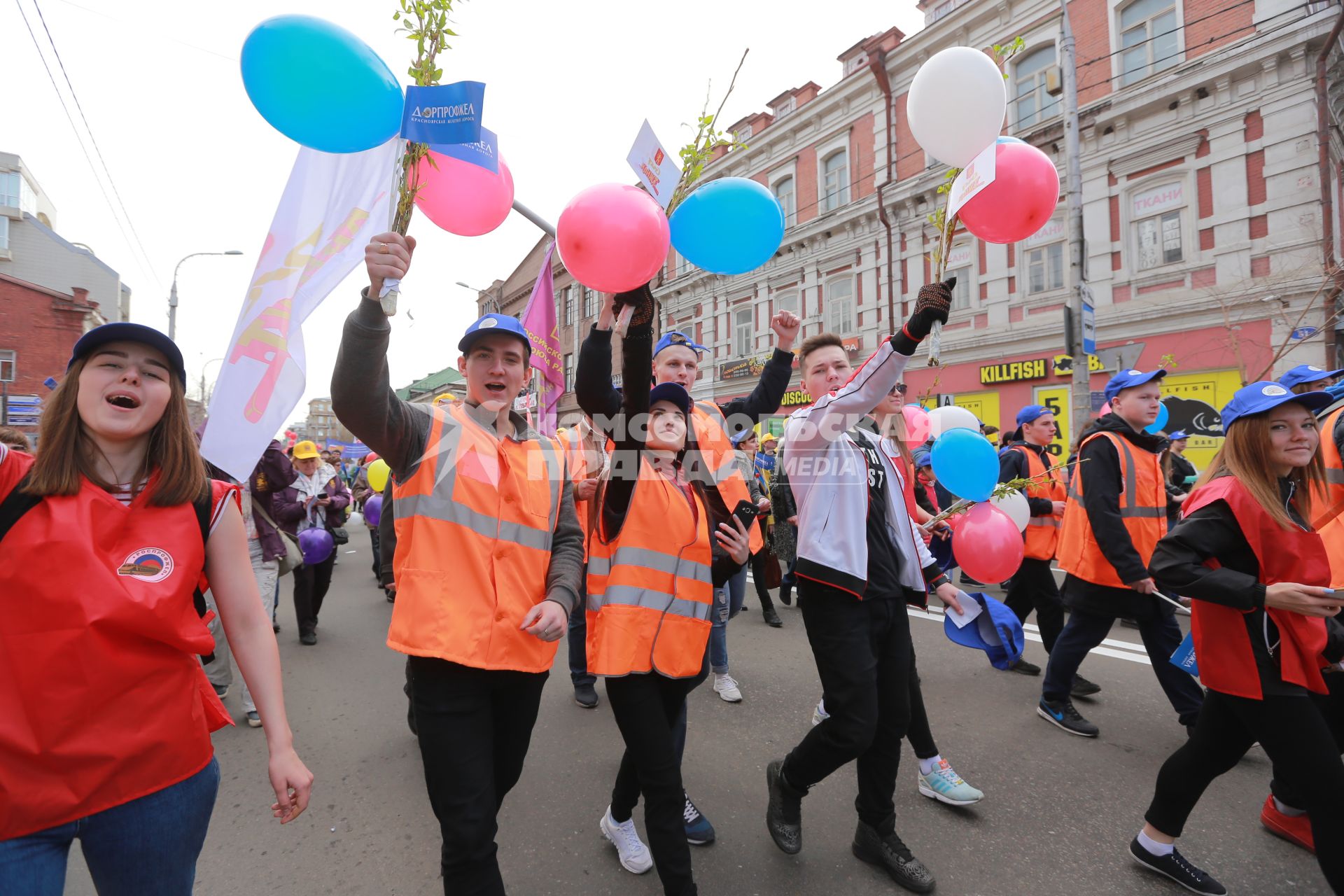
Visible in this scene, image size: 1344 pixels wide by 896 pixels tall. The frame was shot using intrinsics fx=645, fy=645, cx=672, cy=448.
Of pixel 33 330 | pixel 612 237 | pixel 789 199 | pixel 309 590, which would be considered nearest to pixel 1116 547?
pixel 612 237

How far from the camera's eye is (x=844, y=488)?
271 cm

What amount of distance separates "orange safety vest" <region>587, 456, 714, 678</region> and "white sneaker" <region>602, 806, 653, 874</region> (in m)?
0.88

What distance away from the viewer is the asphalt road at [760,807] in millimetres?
2600

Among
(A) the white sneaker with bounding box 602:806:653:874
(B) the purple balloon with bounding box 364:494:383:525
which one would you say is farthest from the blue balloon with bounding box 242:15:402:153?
(B) the purple balloon with bounding box 364:494:383:525

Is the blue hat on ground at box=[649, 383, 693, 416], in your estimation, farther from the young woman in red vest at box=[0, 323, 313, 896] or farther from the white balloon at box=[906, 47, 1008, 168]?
the white balloon at box=[906, 47, 1008, 168]

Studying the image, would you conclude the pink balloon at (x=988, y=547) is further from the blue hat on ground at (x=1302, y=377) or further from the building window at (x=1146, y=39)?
the building window at (x=1146, y=39)

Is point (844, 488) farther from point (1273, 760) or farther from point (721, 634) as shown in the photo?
point (721, 634)

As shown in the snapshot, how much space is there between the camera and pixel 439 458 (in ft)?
6.72

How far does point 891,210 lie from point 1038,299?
4.91 meters

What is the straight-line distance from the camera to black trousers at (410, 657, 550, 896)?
186cm

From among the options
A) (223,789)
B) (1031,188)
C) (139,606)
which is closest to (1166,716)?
(1031,188)

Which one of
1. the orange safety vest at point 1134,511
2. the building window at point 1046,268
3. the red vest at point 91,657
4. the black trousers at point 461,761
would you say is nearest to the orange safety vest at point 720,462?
the black trousers at point 461,761

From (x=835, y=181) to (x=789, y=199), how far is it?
1.87m

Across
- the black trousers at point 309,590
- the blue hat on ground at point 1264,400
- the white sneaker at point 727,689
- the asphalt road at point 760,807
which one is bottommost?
the asphalt road at point 760,807
